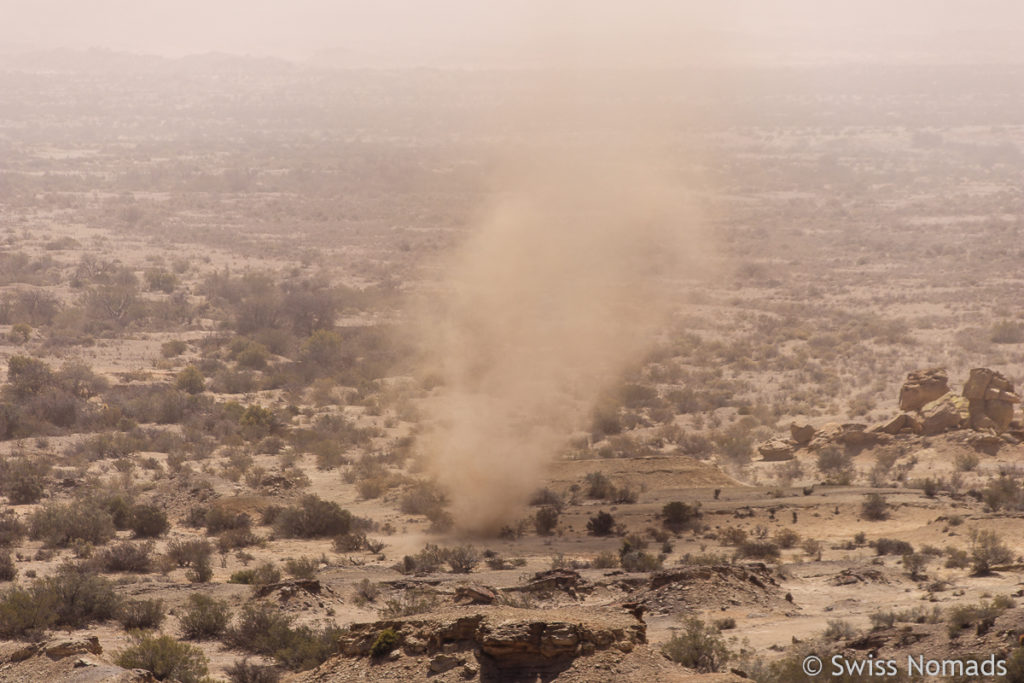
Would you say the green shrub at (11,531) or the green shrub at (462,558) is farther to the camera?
the green shrub at (11,531)

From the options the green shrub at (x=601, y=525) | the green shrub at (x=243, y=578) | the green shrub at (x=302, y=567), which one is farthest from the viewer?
the green shrub at (x=601, y=525)

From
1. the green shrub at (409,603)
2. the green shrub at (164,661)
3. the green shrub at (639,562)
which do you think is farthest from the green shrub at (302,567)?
the green shrub at (639,562)

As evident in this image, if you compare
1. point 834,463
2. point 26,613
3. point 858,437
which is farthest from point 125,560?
point 858,437

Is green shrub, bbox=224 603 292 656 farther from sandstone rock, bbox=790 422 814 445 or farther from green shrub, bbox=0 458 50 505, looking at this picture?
sandstone rock, bbox=790 422 814 445

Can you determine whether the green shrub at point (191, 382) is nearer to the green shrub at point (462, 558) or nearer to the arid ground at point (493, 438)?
the arid ground at point (493, 438)

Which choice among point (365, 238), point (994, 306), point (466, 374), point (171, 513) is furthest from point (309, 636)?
point (365, 238)
